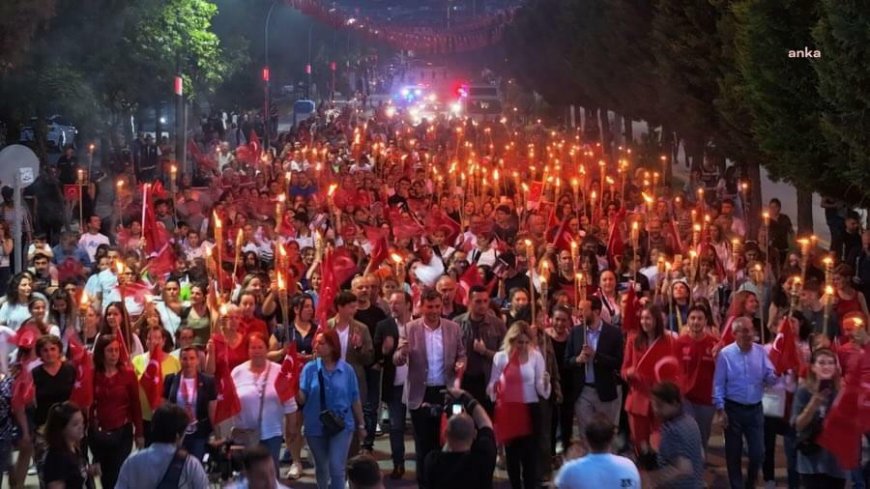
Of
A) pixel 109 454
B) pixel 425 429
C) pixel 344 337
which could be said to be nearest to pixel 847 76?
pixel 344 337

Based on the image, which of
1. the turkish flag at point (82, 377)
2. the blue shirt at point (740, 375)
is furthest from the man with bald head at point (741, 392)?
the turkish flag at point (82, 377)

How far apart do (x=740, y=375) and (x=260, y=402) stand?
327cm

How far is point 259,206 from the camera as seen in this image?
2208 centimetres

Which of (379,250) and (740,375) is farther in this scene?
(379,250)

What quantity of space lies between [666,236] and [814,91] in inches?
157

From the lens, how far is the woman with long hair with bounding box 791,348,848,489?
387 inches

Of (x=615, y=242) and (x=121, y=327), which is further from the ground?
(x=615, y=242)

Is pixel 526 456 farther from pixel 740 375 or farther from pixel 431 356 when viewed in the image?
pixel 740 375

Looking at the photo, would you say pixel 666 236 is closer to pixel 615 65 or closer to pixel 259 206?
pixel 259 206

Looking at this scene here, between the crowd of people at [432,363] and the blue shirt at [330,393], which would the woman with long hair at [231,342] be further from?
the blue shirt at [330,393]

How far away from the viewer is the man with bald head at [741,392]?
36.5ft

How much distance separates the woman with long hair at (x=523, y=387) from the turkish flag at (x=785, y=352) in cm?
171

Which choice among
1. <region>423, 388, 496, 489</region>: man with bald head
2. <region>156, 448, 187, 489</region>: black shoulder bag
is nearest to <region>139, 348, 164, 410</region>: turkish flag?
<region>156, 448, 187, 489</region>: black shoulder bag

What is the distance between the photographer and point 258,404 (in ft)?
35.1
